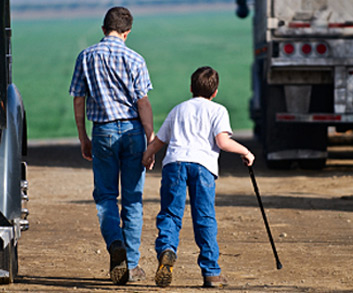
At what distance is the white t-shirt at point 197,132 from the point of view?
5480mm

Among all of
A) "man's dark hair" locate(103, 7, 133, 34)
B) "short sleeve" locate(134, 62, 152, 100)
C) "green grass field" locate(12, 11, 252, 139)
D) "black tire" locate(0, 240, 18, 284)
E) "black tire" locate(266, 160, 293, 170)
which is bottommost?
"green grass field" locate(12, 11, 252, 139)

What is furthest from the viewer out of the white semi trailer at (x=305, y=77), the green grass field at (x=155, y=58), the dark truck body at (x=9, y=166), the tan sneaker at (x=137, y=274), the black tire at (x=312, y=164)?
the green grass field at (x=155, y=58)

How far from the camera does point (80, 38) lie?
78.6m

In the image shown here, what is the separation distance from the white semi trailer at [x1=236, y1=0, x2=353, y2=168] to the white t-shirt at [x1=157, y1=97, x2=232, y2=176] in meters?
6.15

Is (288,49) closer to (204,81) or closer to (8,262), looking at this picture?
(204,81)

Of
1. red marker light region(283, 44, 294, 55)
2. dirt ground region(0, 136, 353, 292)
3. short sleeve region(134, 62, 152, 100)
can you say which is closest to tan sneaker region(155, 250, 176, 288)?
dirt ground region(0, 136, 353, 292)

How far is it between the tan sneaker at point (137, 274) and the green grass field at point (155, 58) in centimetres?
1991

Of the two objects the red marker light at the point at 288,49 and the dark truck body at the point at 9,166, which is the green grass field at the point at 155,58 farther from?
the dark truck body at the point at 9,166

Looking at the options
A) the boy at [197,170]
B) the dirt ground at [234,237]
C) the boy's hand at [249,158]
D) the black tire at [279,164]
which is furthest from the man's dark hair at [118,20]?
the black tire at [279,164]

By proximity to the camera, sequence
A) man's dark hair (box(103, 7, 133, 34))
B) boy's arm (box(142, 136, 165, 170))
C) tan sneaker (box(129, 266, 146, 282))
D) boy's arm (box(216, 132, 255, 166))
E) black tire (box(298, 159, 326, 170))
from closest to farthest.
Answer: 1. boy's arm (box(216, 132, 255, 166))
2. boy's arm (box(142, 136, 165, 170))
3. man's dark hair (box(103, 7, 133, 34))
4. tan sneaker (box(129, 266, 146, 282))
5. black tire (box(298, 159, 326, 170))

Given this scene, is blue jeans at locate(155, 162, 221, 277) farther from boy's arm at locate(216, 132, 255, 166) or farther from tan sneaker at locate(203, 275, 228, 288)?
boy's arm at locate(216, 132, 255, 166)

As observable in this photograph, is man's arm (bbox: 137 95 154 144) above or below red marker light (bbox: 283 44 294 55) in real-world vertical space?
above

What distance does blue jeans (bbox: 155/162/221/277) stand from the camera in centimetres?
547

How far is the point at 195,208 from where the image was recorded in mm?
5516
